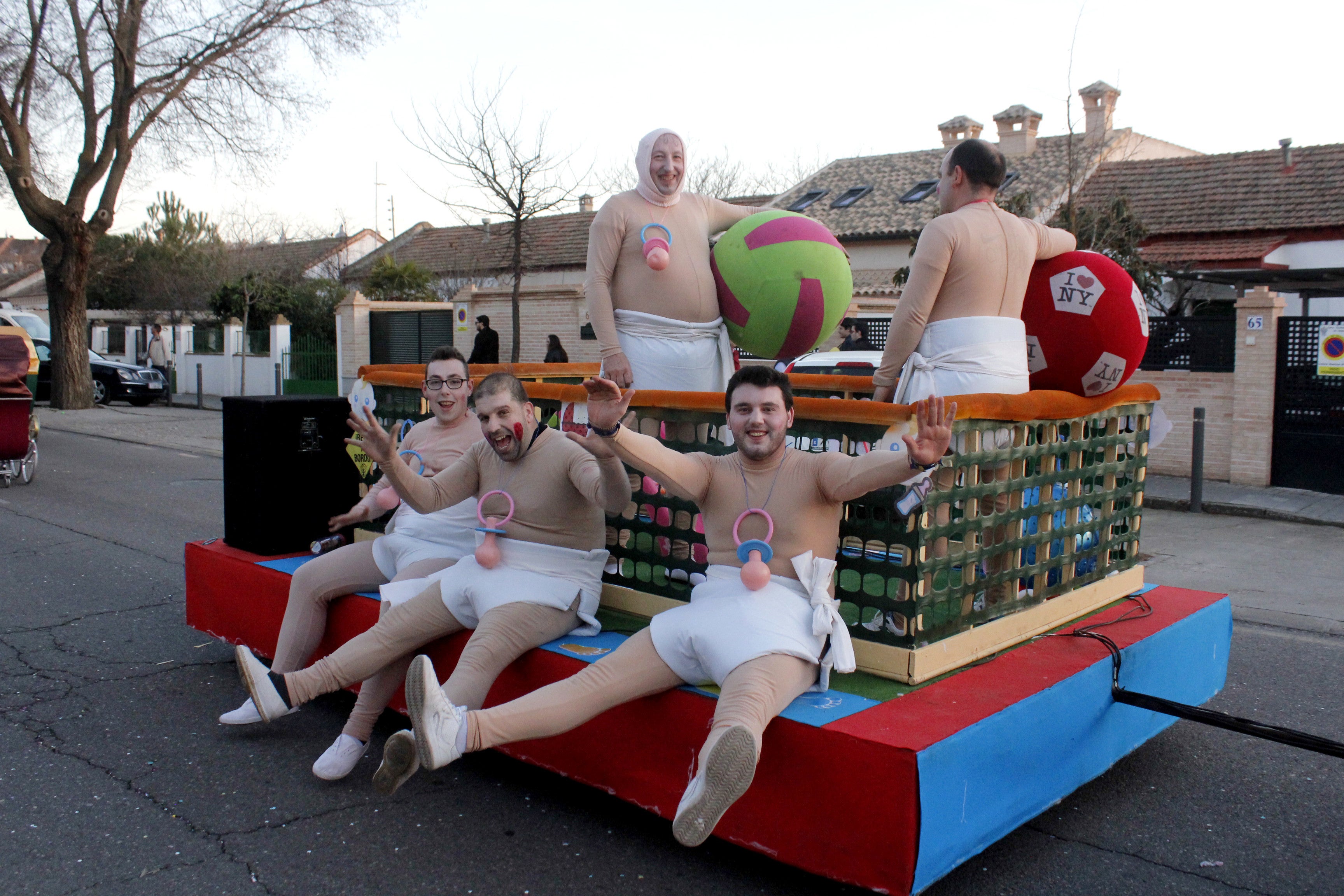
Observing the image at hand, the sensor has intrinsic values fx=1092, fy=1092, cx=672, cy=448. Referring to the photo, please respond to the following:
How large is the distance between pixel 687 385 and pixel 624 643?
1481mm

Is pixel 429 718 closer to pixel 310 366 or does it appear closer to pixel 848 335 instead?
pixel 848 335

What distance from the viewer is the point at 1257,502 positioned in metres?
11.0

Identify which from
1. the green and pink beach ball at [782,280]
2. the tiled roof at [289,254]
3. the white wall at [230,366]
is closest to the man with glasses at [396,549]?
the green and pink beach ball at [782,280]

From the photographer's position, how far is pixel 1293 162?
2417 centimetres

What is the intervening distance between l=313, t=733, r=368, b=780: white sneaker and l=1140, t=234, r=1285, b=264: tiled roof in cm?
2081

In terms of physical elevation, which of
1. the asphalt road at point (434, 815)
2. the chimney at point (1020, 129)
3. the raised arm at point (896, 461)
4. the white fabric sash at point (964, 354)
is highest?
the chimney at point (1020, 129)

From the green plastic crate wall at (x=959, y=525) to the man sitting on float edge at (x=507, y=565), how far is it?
0.30 metres

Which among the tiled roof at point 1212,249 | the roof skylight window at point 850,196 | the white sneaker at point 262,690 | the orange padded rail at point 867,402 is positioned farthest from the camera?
the roof skylight window at point 850,196

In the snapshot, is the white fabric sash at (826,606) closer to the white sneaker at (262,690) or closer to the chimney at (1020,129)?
the white sneaker at (262,690)

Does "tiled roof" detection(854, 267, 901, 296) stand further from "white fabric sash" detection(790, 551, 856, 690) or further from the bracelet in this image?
the bracelet

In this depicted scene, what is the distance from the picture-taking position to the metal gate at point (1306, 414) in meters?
11.7

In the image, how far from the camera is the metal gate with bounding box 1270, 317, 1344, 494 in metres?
11.7

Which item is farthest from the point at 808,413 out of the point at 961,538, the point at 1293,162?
the point at 1293,162

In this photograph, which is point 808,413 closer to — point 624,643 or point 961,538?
point 961,538
